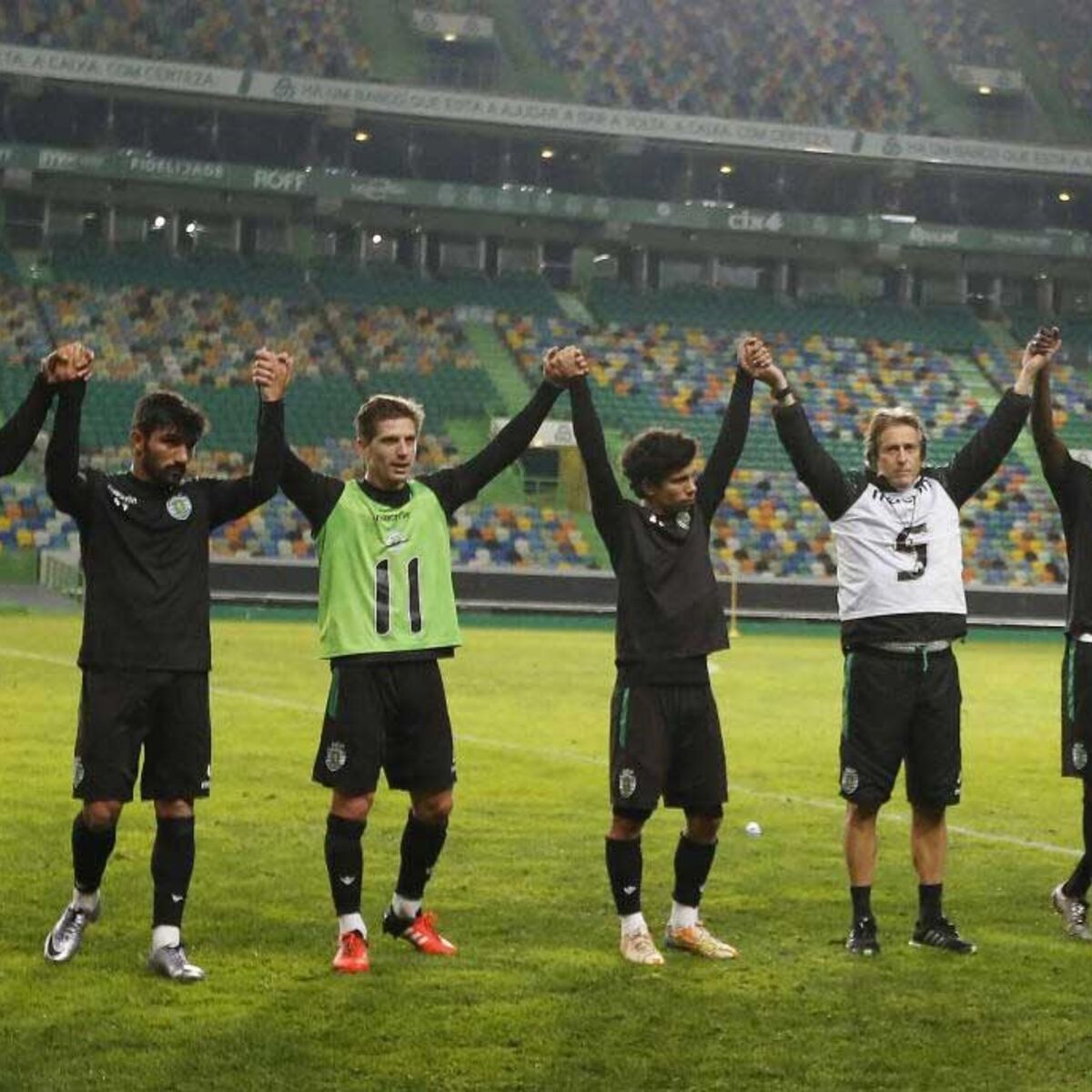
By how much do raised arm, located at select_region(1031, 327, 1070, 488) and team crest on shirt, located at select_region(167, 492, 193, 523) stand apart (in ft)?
12.2

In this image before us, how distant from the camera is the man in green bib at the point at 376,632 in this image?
8094 millimetres

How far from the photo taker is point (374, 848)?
460 inches

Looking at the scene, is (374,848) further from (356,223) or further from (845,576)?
(356,223)

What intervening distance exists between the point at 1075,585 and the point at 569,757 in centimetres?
824

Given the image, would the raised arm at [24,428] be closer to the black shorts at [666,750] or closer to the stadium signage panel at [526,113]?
the black shorts at [666,750]

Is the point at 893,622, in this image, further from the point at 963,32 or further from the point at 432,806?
the point at 963,32

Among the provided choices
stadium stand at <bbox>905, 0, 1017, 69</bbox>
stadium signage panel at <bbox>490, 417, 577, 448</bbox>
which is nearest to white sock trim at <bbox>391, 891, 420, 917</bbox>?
stadium signage panel at <bbox>490, 417, 577, 448</bbox>

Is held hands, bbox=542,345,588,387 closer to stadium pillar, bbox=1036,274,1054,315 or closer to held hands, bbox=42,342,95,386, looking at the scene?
held hands, bbox=42,342,95,386

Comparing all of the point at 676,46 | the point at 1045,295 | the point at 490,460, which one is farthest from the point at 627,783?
the point at 1045,295

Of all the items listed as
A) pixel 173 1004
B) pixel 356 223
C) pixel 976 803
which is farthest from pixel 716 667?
pixel 356 223

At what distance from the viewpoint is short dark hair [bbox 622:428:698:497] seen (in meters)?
8.44

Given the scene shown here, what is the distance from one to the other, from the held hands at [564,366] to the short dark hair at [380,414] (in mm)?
571

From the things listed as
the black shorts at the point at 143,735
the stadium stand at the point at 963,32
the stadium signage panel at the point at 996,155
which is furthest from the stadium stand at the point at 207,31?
the black shorts at the point at 143,735

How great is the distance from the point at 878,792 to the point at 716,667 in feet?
61.7
